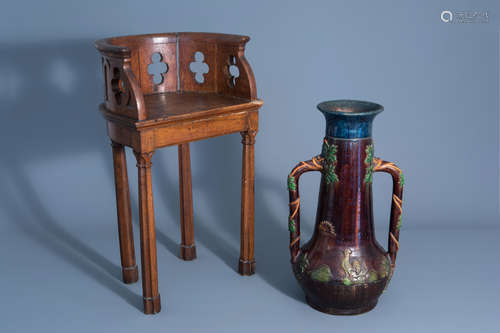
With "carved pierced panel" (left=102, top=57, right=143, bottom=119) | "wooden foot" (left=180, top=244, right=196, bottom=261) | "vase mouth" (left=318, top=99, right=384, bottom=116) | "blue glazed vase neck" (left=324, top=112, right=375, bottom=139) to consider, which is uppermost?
"carved pierced panel" (left=102, top=57, right=143, bottom=119)

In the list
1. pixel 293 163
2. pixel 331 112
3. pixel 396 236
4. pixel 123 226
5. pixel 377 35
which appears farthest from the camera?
pixel 293 163

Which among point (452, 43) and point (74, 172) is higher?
point (452, 43)

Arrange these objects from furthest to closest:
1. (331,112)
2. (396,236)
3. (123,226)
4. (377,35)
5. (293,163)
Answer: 1. (293,163)
2. (377,35)
3. (123,226)
4. (396,236)
5. (331,112)

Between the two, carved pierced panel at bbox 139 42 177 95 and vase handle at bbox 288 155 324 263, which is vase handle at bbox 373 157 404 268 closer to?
vase handle at bbox 288 155 324 263

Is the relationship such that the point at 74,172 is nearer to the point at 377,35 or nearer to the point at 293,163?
the point at 293,163

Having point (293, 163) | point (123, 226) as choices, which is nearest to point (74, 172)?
point (123, 226)

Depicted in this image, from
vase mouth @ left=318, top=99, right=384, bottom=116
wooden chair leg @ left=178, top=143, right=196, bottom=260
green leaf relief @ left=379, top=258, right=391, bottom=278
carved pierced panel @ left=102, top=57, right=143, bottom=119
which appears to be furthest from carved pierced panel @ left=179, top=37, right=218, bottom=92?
green leaf relief @ left=379, top=258, right=391, bottom=278

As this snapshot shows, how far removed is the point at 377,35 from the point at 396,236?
1242 mm

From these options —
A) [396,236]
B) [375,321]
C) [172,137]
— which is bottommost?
[375,321]

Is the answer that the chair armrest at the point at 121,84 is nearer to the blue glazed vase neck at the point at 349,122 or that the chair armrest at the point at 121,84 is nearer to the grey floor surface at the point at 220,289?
the blue glazed vase neck at the point at 349,122

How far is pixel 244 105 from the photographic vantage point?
269 cm

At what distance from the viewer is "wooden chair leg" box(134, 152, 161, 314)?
8.08 feet

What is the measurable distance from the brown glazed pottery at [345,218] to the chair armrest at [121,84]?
0.63 m

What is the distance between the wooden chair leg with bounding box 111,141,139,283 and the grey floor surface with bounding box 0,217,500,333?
0.07m
